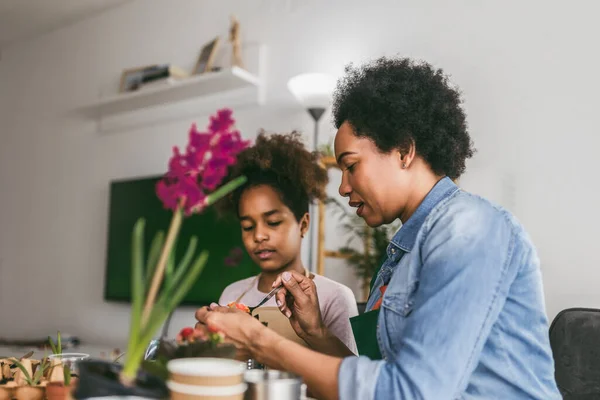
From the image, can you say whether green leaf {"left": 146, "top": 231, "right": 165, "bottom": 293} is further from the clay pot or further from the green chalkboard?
the green chalkboard

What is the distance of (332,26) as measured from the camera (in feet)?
11.1

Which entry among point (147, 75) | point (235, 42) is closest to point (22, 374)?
point (235, 42)

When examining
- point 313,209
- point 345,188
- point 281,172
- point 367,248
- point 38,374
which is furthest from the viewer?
point 313,209

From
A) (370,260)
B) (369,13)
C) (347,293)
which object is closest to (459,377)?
(347,293)

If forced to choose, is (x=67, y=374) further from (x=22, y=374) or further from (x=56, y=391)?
(x=22, y=374)

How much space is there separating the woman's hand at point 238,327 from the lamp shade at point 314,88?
2168 mm

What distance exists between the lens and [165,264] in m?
0.62

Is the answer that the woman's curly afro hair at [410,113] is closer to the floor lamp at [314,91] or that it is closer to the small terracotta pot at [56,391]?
the small terracotta pot at [56,391]

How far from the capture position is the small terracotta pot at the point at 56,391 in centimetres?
84

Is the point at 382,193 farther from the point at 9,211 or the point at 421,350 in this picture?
the point at 9,211

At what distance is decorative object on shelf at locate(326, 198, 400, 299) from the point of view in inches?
106

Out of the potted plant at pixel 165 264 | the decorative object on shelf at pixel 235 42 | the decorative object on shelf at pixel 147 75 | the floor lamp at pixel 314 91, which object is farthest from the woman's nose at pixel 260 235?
the decorative object on shelf at pixel 147 75

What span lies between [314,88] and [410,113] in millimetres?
1869

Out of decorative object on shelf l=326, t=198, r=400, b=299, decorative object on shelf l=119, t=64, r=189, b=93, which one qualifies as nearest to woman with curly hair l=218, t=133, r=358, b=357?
decorative object on shelf l=326, t=198, r=400, b=299
